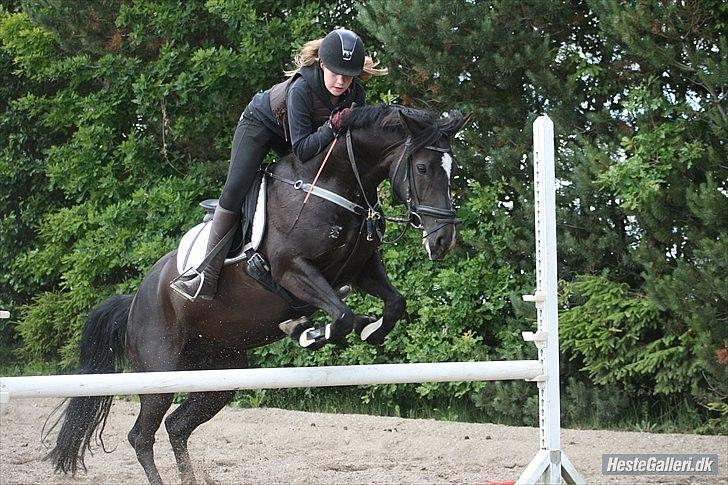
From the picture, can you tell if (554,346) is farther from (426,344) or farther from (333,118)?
(426,344)

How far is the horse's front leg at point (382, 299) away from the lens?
4234mm

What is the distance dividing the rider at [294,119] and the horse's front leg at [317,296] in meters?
0.43

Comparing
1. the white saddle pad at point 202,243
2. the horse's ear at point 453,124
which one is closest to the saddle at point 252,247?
the white saddle pad at point 202,243

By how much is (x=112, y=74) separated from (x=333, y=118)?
5.29m

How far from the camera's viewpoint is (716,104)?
6.29 metres

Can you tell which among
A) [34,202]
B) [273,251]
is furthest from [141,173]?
[273,251]

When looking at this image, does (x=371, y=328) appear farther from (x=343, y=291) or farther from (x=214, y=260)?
(x=214, y=260)

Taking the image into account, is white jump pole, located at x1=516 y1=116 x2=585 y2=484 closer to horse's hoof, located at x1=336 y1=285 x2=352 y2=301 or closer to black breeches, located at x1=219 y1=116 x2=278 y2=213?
horse's hoof, located at x1=336 y1=285 x2=352 y2=301

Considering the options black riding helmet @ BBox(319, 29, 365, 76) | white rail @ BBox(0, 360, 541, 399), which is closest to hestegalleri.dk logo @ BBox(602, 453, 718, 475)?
white rail @ BBox(0, 360, 541, 399)

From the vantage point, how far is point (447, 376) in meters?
3.69

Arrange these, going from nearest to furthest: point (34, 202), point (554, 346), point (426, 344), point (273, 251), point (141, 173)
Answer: point (554, 346) → point (273, 251) → point (426, 344) → point (141, 173) → point (34, 202)

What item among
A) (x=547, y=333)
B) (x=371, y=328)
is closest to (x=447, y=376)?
(x=547, y=333)

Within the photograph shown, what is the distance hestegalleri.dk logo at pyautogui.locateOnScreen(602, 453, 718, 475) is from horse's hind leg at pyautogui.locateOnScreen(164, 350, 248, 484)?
2060 millimetres

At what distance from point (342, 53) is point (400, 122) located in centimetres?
38
